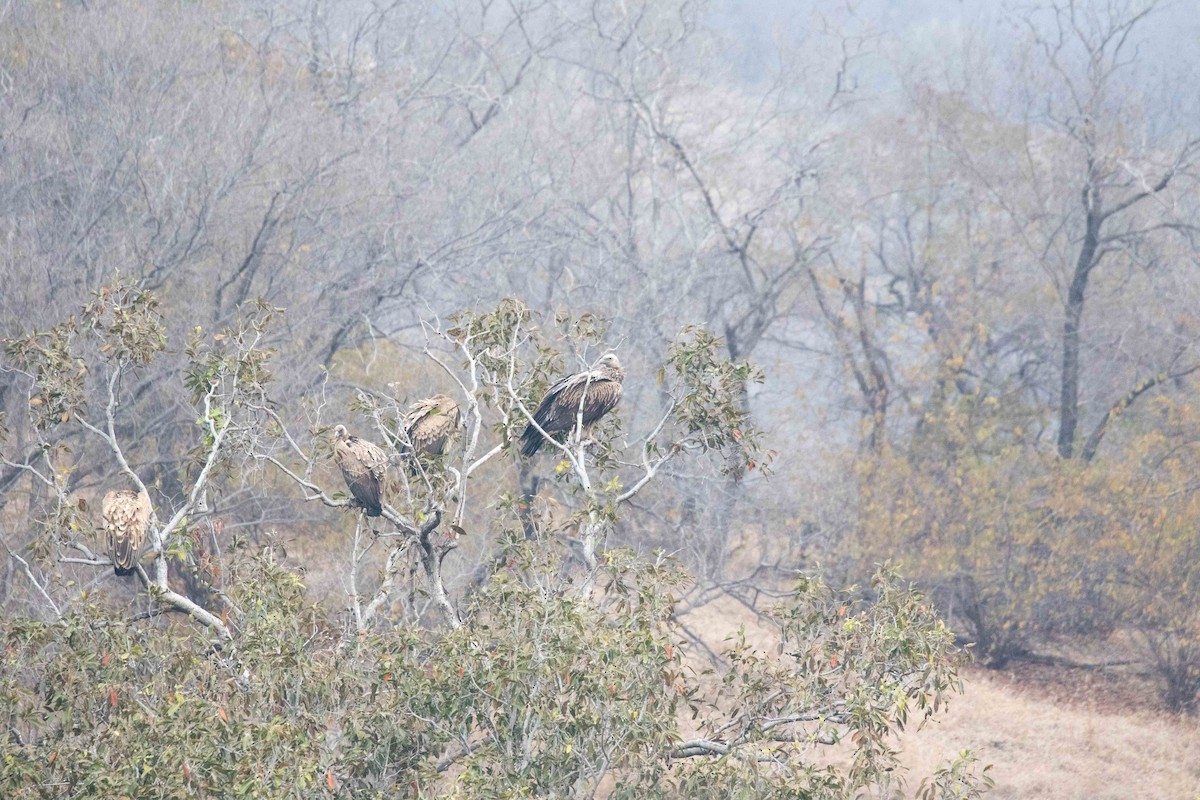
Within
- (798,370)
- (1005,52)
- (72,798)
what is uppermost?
(1005,52)

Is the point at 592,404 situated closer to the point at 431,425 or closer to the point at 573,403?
the point at 573,403

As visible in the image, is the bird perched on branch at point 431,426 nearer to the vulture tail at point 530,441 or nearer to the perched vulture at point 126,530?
the vulture tail at point 530,441

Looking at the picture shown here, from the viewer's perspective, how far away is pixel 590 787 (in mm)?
5379

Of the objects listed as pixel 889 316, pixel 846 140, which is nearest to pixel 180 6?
pixel 846 140

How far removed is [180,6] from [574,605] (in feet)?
43.9

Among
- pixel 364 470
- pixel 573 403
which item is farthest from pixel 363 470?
pixel 573 403

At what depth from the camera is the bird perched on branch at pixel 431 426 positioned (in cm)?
588

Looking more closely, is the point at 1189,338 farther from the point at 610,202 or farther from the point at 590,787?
the point at 590,787

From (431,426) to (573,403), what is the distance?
0.67 metres

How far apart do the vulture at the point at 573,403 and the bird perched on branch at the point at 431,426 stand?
40cm

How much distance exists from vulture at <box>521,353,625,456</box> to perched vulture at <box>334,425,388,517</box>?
29.4 inches

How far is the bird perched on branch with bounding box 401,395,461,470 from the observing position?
5.88 meters

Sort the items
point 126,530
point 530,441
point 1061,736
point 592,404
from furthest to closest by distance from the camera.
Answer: point 1061,736 < point 530,441 < point 592,404 < point 126,530

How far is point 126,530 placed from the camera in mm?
5707
